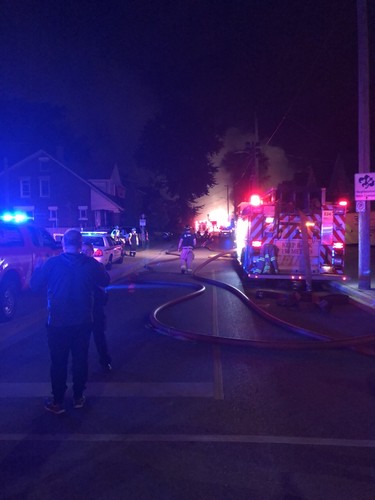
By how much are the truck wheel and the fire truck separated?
6.56 metres

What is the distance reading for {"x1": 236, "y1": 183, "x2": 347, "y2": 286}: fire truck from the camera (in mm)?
12805

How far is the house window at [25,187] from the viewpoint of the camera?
44.5m

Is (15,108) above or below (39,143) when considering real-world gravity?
above

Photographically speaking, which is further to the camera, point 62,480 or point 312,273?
point 312,273

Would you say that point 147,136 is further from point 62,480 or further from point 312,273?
point 62,480

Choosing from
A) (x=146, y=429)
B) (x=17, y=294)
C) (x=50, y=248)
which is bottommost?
(x=146, y=429)

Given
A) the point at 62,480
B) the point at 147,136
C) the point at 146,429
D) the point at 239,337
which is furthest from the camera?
the point at 147,136

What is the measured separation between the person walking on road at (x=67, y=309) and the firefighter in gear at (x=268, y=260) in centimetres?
892

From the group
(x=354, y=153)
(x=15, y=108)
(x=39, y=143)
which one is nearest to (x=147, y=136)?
(x=39, y=143)

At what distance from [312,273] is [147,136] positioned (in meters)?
52.9

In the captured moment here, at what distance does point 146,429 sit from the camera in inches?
169

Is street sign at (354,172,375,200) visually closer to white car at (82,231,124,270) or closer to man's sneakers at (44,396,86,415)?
white car at (82,231,124,270)

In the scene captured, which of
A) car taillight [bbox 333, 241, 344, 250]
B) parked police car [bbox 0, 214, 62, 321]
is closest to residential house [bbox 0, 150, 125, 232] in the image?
car taillight [bbox 333, 241, 344, 250]

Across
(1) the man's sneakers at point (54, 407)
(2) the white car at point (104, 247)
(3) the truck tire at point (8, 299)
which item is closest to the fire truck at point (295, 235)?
(3) the truck tire at point (8, 299)
